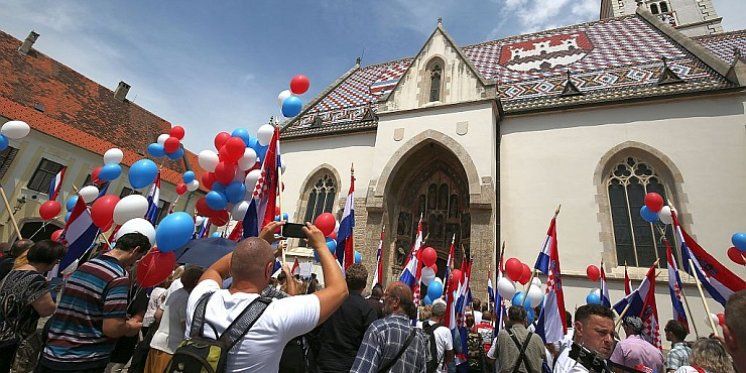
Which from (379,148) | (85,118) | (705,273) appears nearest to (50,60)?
(85,118)

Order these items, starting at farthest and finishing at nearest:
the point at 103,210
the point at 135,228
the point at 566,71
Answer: the point at 566,71 < the point at 103,210 < the point at 135,228

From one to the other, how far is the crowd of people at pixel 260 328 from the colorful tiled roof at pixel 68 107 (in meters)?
16.9

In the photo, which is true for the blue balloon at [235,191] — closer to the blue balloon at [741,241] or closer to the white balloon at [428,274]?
the white balloon at [428,274]

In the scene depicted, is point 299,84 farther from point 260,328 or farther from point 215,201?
point 260,328

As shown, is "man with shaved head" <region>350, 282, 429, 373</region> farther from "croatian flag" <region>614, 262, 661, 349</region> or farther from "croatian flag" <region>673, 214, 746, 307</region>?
"croatian flag" <region>614, 262, 661, 349</region>

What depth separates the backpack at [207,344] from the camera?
1152 mm

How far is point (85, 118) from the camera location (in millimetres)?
18109

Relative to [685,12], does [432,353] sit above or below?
below

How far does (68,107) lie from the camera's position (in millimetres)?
17625

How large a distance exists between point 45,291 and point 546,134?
11.2 meters

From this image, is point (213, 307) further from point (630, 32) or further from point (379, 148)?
point (630, 32)

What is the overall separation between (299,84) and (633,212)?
8885 millimetres

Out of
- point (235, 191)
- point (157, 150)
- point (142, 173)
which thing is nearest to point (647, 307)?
point (235, 191)

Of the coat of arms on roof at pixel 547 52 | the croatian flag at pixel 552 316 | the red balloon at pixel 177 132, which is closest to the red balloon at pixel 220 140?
the red balloon at pixel 177 132
